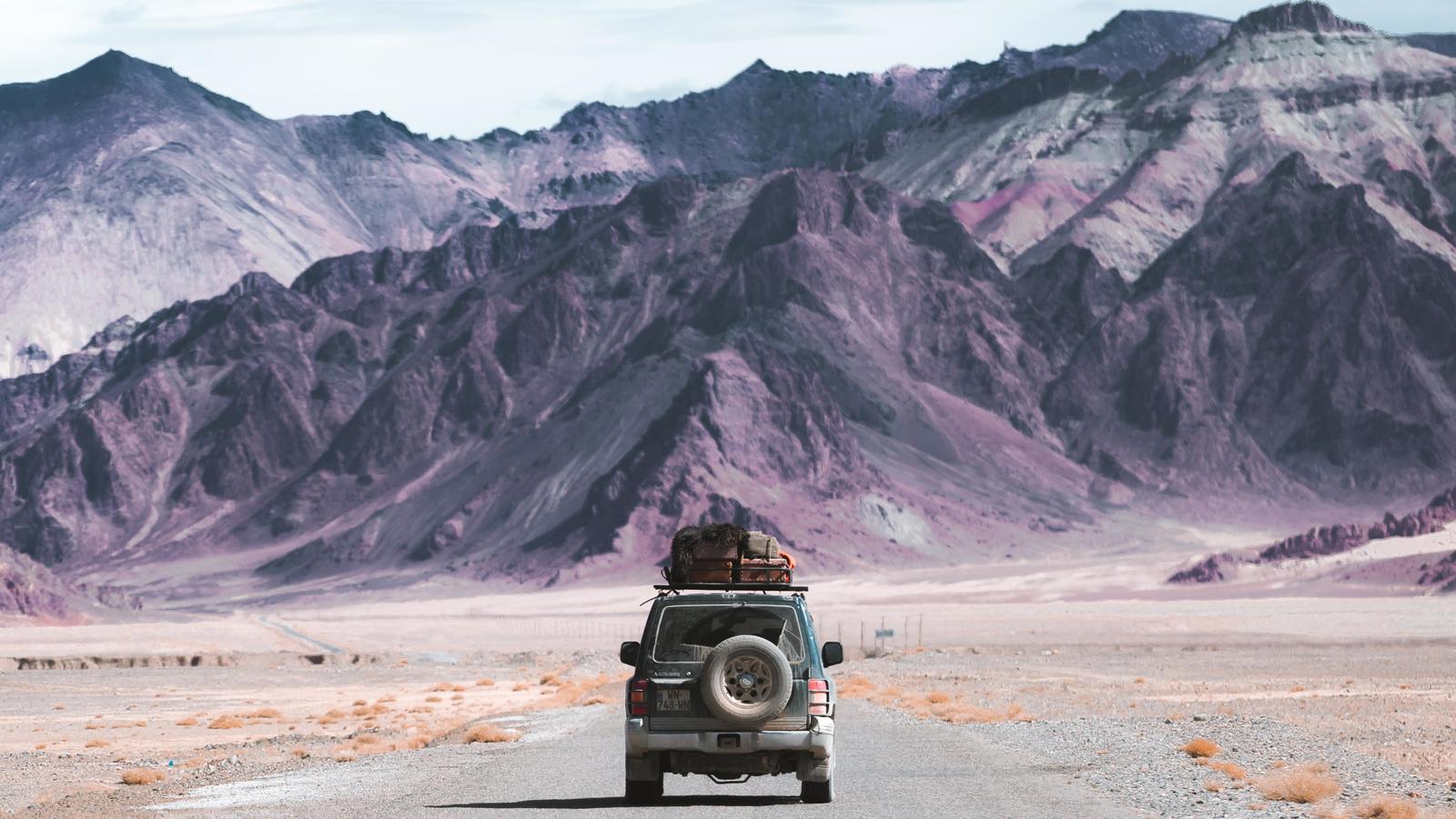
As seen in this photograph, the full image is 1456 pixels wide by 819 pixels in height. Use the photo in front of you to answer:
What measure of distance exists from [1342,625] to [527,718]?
9248cm

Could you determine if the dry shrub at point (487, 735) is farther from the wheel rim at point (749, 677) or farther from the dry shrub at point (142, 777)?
the wheel rim at point (749, 677)

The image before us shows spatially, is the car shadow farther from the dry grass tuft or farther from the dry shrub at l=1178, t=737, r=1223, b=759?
the dry grass tuft

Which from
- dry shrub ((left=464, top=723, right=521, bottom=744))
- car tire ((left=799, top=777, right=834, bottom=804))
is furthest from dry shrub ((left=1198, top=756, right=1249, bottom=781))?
dry shrub ((left=464, top=723, right=521, bottom=744))

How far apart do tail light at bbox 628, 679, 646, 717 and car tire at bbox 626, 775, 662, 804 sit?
113 cm

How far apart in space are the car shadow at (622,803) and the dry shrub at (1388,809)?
671 centimetres

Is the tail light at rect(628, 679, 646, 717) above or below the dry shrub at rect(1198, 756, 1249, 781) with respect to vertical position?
above

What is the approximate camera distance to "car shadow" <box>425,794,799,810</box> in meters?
27.8

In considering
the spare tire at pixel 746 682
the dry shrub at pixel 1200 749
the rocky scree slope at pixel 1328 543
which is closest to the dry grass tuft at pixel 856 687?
the dry shrub at pixel 1200 749

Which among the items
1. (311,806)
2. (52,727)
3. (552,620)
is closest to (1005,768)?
(311,806)

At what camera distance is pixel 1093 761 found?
3481 centimetres

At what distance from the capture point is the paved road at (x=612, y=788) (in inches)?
1075

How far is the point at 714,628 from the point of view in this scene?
2677 centimetres

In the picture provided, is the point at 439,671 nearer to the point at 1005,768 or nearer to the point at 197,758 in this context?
the point at 197,758

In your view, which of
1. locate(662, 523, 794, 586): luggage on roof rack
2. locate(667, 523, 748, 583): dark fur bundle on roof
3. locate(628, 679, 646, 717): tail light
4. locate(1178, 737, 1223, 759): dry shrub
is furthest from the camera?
locate(1178, 737, 1223, 759): dry shrub
